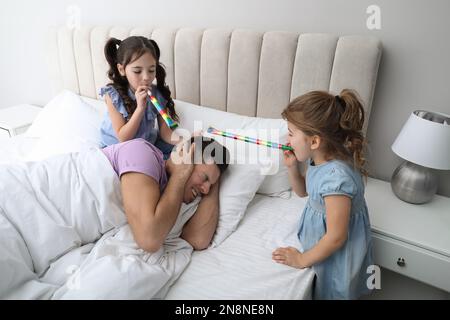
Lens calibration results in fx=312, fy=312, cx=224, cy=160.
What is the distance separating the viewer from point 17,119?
2.36 m

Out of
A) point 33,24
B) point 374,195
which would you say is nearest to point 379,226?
point 374,195

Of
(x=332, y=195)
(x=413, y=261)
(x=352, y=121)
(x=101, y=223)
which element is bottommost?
(x=413, y=261)

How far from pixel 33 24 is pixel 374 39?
2441mm

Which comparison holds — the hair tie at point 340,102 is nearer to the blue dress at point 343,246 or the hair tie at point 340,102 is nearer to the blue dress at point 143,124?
the blue dress at point 343,246

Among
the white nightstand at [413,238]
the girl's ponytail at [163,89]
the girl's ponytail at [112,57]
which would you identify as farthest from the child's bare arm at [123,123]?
the white nightstand at [413,238]

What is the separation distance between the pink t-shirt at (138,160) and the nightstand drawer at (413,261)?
2.92ft

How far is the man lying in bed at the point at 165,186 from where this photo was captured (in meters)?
1.02

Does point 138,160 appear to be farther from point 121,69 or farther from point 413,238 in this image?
point 413,238

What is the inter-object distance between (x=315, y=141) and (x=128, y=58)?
93 cm

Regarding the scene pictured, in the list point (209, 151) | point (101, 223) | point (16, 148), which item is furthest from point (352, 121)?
point (16, 148)

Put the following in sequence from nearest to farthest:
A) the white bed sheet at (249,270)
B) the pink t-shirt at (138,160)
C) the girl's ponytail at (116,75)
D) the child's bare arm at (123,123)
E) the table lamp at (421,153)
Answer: the white bed sheet at (249,270)
the pink t-shirt at (138,160)
the table lamp at (421,153)
the child's bare arm at (123,123)
the girl's ponytail at (116,75)

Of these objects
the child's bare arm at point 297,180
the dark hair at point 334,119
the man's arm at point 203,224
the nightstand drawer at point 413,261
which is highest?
the dark hair at point 334,119

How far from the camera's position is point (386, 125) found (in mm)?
1475
